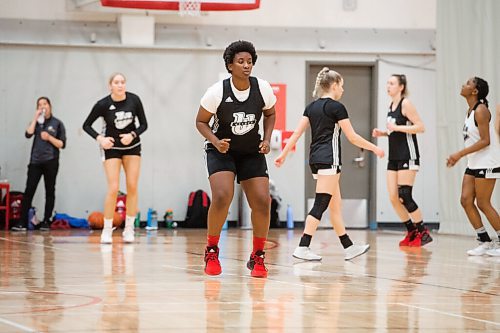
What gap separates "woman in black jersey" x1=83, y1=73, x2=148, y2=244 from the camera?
10.9 metres

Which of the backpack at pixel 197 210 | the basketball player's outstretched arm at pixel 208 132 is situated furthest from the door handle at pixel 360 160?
the basketball player's outstretched arm at pixel 208 132

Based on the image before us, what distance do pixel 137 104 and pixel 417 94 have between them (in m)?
7.19

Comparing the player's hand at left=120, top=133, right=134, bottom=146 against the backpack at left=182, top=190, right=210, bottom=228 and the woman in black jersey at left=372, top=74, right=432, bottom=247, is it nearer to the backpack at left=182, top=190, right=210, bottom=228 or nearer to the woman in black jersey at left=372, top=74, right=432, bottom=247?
the woman in black jersey at left=372, top=74, right=432, bottom=247

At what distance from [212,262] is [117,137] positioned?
158 inches

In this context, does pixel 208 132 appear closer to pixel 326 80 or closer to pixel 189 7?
pixel 326 80

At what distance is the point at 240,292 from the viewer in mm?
6086

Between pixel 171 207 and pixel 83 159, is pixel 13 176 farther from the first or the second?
pixel 171 207

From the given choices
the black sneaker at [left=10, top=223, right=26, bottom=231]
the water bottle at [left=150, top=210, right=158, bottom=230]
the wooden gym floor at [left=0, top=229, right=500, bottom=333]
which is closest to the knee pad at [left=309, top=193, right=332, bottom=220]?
the wooden gym floor at [left=0, top=229, right=500, bottom=333]

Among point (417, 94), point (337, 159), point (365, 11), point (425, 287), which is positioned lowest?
point (425, 287)

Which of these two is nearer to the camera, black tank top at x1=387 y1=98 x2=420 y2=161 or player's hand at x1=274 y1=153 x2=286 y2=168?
player's hand at x1=274 y1=153 x2=286 y2=168

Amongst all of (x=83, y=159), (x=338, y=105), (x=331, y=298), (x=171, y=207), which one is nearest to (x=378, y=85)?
(x=171, y=207)

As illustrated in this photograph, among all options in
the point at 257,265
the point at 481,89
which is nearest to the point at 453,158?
the point at 481,89

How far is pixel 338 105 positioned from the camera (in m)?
8.60

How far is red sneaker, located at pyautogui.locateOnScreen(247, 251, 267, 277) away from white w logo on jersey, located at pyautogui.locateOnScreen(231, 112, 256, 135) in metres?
0.95
